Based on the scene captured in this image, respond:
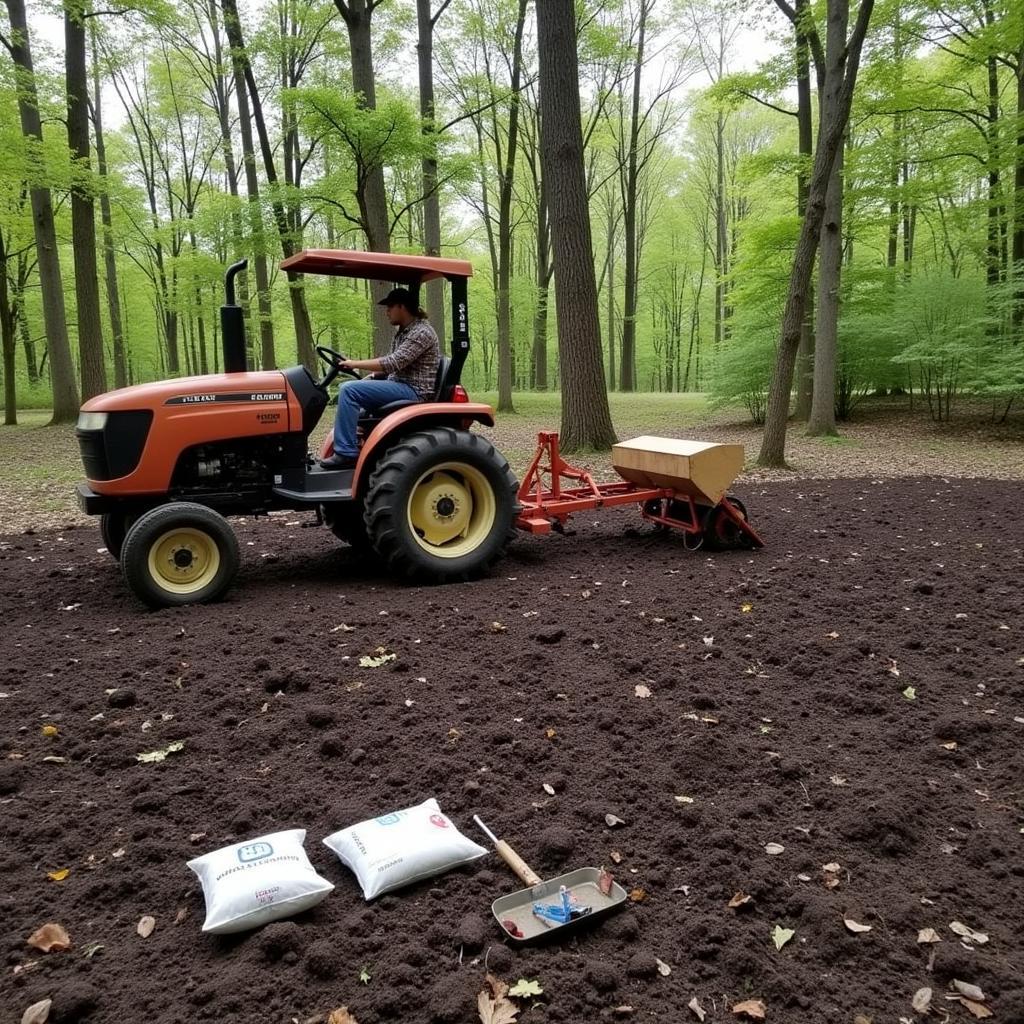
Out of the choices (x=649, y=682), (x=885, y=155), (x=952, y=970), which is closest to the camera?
(x=952, y=970)

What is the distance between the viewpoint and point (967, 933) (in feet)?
5.99

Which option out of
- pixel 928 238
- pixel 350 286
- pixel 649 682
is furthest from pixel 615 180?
pixel 649 682

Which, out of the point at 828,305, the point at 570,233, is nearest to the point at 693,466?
the point at 570,233

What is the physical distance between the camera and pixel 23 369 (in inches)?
1361

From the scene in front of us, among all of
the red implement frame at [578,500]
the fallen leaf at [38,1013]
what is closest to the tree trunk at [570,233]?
the red implement frame at [578,500]

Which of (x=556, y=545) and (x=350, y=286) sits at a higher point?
(x=350, y=286)

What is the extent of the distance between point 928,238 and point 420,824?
3030cm

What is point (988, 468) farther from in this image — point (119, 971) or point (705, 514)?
point (119, 971)

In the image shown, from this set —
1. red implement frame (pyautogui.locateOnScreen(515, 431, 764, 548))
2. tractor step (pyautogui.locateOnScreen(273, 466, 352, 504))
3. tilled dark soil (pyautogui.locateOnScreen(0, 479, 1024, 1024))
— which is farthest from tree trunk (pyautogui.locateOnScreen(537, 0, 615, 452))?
tractor step (pyautogui.locateOnScreen(273, 466, 352, 504))

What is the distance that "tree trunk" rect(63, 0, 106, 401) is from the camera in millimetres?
12273

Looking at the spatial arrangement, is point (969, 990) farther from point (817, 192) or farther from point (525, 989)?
point (817, 192)

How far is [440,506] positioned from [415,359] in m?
0.99

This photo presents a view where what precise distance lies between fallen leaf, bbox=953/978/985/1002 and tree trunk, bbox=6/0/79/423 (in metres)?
14.8

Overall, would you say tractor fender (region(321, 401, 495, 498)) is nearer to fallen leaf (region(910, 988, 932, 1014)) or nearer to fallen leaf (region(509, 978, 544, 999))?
fallen leaf (region(509, 978, 544, 999))
